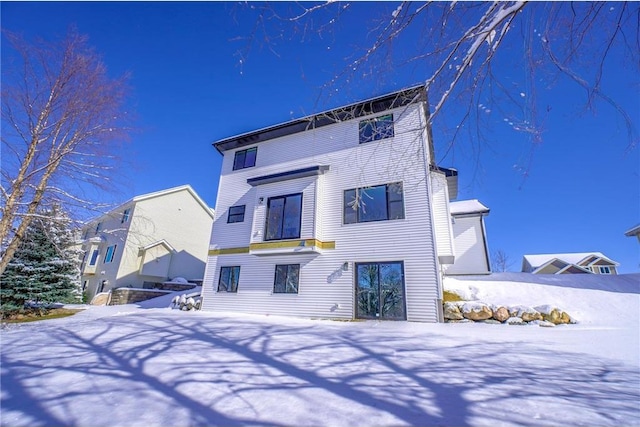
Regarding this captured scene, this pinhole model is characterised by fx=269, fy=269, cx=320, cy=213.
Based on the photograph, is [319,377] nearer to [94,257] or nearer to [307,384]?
[307,384]

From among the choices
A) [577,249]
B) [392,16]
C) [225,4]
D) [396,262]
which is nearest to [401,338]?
[396,262]

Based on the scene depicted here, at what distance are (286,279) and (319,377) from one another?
7272 mm

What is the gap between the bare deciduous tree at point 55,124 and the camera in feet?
Answer: 21.0

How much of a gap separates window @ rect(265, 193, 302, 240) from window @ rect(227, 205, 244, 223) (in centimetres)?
175

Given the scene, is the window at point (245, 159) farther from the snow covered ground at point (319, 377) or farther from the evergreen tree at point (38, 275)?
the snow covered ground at point (319, 377)

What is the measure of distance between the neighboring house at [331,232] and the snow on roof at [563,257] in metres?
20.0

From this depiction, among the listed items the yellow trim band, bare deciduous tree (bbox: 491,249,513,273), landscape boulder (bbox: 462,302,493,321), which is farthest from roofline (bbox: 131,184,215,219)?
bare deciduous tree (bbox: 491,249,513,273)

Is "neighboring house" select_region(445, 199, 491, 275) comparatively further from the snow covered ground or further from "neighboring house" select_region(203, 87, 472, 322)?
the snow covered ground

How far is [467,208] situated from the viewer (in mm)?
14516

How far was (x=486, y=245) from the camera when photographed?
13578 mm

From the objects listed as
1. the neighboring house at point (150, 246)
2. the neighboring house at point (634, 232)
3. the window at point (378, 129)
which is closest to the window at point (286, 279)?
the window at point (378, 129)

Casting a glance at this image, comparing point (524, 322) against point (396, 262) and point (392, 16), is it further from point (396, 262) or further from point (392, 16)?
point (392, 16)

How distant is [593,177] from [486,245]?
443 inches

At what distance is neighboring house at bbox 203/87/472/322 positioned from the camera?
29.2ft
